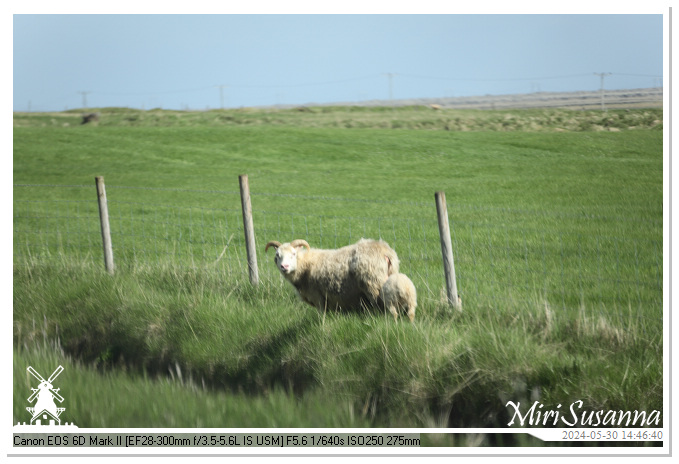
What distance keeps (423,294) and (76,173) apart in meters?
28.0

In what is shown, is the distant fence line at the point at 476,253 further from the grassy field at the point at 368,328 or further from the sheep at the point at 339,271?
the sheep at the point at 339,271

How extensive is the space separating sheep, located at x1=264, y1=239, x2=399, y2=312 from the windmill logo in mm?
2751

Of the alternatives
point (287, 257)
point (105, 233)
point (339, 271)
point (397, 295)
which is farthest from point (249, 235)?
point (397, 295)

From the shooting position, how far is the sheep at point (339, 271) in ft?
23.2

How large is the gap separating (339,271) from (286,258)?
0.65 meters

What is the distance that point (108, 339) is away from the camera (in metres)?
8.82

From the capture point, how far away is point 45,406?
20.3ft

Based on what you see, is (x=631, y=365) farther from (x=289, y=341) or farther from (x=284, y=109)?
(x=284, y=109)

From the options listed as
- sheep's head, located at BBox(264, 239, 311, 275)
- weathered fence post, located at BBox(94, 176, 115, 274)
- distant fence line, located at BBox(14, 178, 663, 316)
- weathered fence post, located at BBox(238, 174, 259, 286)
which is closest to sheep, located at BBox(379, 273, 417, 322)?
distant fence line, located at BBox(14, 178, 663, 316)

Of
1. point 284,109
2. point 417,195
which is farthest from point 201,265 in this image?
point 284,109

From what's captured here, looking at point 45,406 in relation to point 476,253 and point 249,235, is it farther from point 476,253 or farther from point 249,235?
point 476,253

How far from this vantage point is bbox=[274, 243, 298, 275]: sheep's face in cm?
712

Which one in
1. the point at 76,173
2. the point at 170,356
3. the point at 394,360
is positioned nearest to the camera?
the point at 394,360
